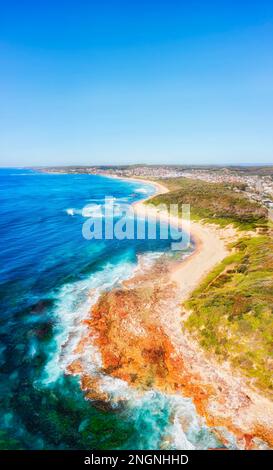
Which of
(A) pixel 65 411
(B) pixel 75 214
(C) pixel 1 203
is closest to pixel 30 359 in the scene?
(A) pixel 65 411

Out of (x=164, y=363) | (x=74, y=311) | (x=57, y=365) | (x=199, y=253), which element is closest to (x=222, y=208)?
(x=199, y=253)

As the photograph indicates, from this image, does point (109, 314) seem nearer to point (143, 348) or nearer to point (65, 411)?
point (143, 348)

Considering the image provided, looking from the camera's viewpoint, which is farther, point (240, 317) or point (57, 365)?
point (240, 317)

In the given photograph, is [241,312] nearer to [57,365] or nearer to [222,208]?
[57,365]
